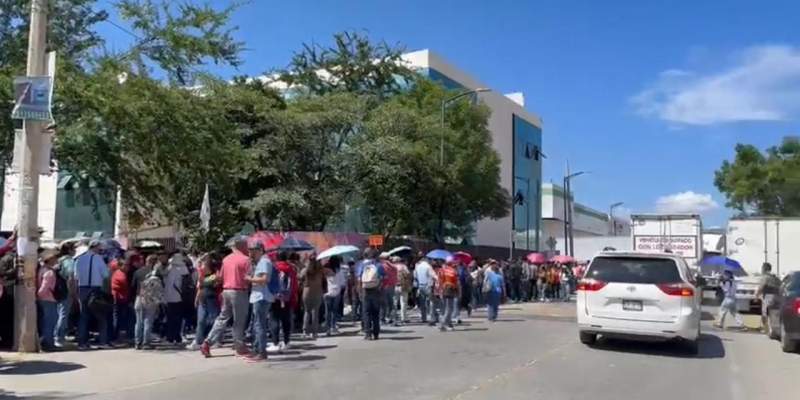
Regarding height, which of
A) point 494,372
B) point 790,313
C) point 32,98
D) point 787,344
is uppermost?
point 32,98

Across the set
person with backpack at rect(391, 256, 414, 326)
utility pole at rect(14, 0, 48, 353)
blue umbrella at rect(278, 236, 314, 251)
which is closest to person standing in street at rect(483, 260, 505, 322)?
person with backpack at rect(391, 256, 414, 326)

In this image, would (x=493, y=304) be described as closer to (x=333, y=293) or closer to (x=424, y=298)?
(x=424, y=298)

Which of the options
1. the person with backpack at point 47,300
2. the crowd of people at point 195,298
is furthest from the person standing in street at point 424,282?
the person with backpack at point 47,300

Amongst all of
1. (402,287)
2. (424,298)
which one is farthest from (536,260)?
(424,298)

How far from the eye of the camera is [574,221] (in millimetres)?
92562

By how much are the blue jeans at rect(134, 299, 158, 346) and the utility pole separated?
1.53 m

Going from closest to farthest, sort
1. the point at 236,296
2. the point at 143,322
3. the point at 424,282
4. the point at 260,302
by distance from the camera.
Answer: the point at 236,296 → the point at 260,302 → the point at 143,322 → the point at 424,282

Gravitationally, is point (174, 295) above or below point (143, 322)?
above

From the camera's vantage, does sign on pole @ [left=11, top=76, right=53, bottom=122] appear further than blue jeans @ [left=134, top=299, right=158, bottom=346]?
No

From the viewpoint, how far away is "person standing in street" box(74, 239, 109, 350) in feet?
43.6

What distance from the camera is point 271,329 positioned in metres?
13.5

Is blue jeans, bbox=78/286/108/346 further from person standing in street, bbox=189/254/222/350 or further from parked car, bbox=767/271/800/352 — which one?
parked car, bbox=767/271/800/352

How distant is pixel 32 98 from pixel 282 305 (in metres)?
5.03

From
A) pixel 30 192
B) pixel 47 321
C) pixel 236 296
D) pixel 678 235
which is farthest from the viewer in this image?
pixel 678 235
